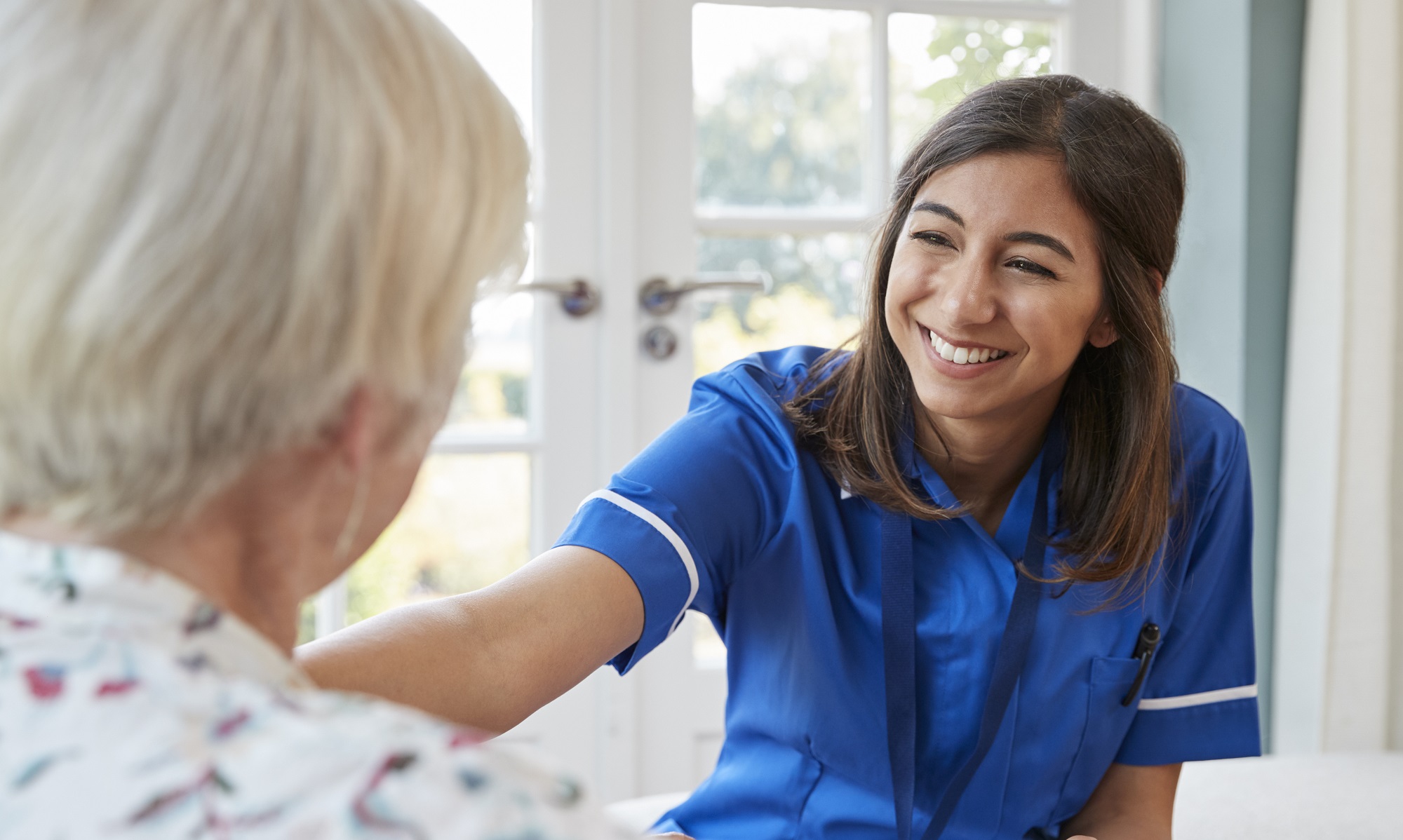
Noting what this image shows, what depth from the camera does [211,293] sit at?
508 millimetres

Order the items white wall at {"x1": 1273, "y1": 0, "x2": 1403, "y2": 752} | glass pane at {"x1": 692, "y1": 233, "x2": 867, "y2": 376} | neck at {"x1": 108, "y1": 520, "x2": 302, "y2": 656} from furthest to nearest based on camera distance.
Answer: glass pane at {"x1": 692, "y1": 233, "x2": 867, "y2": 376} < white wall at {"x1": 1273, "y1": 0, "x2": 1403, "y2": 752} < neck at {"x1": 108, "y1": 520, "x2": 302, "y2": 656}

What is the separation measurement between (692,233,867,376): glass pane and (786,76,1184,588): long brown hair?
2.92 feet

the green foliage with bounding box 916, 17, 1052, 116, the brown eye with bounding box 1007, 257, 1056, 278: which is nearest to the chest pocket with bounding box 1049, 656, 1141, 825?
the brown eye with bounding box 1007, 257, 1056, 278

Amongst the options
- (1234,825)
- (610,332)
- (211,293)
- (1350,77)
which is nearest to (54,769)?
(211,293)

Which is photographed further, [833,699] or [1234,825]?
[1234,825]

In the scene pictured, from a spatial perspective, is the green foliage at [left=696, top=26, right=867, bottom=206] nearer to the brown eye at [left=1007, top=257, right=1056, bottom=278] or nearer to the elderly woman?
the brown eye at [left=1007, top=257, right=1056, bottom=278]

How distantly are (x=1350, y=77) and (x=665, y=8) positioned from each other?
4.02 ft

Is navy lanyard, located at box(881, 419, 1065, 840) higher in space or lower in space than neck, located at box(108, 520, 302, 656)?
lower

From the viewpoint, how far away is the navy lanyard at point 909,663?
47.1 inches

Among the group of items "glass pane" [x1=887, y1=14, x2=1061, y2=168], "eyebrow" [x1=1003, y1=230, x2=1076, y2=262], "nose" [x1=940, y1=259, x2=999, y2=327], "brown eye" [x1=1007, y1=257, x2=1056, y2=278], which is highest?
"glass pane" [x1=887, y1=14, x2=1061, y2=168]

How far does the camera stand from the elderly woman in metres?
0.49

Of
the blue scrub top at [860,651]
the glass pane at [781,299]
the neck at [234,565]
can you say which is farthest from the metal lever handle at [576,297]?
the neck at [234,565]

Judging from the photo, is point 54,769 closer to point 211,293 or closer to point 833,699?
point 211,293

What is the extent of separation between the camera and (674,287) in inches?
85.1
